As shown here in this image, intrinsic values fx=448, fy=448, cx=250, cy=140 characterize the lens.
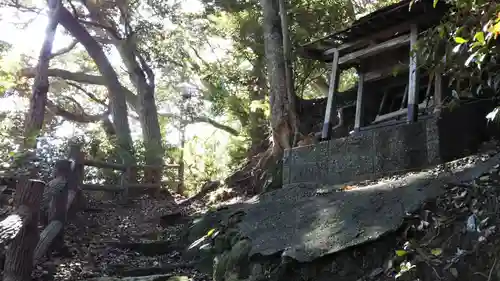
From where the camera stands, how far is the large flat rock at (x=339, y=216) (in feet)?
13.4

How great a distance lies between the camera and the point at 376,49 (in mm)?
8055

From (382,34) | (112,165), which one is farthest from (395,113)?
(112,165)

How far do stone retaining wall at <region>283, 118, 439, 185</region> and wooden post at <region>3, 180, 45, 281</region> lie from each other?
426cm

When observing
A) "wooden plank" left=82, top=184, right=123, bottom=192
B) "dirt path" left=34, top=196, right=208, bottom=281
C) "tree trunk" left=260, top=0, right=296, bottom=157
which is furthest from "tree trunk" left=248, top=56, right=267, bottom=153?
"dirt path" left=34, top=196, right=208, bottom=281

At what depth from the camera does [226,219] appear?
620cm

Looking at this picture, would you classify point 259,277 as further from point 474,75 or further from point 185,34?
point 185,34

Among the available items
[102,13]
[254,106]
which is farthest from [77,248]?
[102,13]

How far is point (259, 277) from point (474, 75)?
2.54m

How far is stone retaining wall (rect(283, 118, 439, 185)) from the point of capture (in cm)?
620

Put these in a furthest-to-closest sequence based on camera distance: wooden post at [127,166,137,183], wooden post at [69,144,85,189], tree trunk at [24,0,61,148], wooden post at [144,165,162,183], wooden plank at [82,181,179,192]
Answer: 1. wooden post at [144,165,162,183]
2. wooden post at [127,166,137,183]
3. wooden plank at [82,181,179,192]
4. tree trunk at [24,0,61,148]
5. wooden post at [69,144,85,189]

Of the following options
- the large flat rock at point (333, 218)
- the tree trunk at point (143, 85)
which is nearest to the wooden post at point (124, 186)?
the tree trunk at point (143, 85)

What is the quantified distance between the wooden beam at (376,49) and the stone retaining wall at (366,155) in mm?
1819

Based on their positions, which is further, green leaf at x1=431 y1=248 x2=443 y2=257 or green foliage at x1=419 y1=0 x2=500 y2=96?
green leaf at x1=431 y1=248 x2=443 y2=257

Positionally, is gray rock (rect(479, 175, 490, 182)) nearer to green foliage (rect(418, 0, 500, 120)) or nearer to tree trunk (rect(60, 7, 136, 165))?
green foliage (rect(418, 0, 500, 120))
